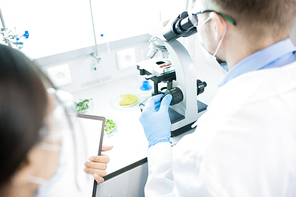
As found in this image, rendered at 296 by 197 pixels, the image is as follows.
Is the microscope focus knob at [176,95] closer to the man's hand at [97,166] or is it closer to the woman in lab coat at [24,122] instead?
the man's hand at [97,166]

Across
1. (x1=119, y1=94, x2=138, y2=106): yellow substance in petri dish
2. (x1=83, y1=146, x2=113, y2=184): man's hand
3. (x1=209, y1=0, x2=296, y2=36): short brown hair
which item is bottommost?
(x1=83, y1=146, x2=113, y2=184): man's hand

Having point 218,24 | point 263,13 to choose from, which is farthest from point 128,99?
point 263,13

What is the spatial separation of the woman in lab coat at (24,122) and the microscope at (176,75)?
0.66m

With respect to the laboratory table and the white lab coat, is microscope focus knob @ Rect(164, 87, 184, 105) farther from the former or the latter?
the white lab coat

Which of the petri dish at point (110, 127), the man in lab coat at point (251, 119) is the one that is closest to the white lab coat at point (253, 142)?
the man in lab coat at point (251, 119)

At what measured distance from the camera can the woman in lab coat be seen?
1.09ft

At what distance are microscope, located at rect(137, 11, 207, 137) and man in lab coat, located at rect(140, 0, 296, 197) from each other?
348 mm

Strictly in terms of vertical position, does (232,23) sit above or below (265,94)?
above

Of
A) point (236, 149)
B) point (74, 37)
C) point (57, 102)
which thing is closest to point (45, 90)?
point (57, 102)

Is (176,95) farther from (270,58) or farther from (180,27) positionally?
(270,58)

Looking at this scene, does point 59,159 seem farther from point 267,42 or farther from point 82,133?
point 267,42

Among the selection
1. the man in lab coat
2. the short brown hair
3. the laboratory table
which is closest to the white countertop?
the laboratory table

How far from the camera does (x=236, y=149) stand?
537 mm

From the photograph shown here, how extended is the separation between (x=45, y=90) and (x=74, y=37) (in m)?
1.17
